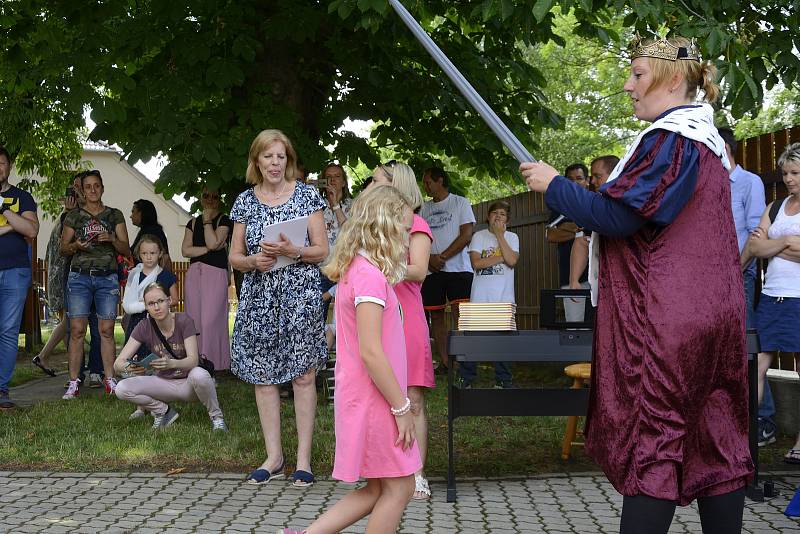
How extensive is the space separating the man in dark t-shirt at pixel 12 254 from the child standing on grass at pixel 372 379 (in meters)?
5.55

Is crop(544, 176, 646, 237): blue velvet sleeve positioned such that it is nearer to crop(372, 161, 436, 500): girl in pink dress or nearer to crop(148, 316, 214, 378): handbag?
crop(372, 161, 436, 500): girl in pink dress

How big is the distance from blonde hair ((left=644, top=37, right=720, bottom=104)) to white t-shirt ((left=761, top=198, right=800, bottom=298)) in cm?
368

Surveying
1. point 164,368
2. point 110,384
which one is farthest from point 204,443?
point 110,384

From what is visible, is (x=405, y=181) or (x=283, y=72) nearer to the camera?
(x=405, y=181)

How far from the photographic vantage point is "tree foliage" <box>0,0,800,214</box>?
9367 mm

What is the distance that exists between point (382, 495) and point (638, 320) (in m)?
1.36

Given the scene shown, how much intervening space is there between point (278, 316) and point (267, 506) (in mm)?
1279

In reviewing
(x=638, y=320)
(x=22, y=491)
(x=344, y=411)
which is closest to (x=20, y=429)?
(x=22, y=491)

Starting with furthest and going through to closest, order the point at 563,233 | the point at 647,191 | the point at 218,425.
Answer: the point at 563,233 < the point at 218,425 < the point at 647,191

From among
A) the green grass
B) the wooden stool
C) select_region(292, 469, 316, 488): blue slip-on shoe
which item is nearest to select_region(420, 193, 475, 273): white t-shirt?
the green grass

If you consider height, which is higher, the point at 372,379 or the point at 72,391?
the point at 372,379

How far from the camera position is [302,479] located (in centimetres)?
597

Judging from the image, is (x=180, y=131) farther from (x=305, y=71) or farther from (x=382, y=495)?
(x=382, y=495)

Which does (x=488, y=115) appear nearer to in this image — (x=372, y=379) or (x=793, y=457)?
(x=372, y=379)
